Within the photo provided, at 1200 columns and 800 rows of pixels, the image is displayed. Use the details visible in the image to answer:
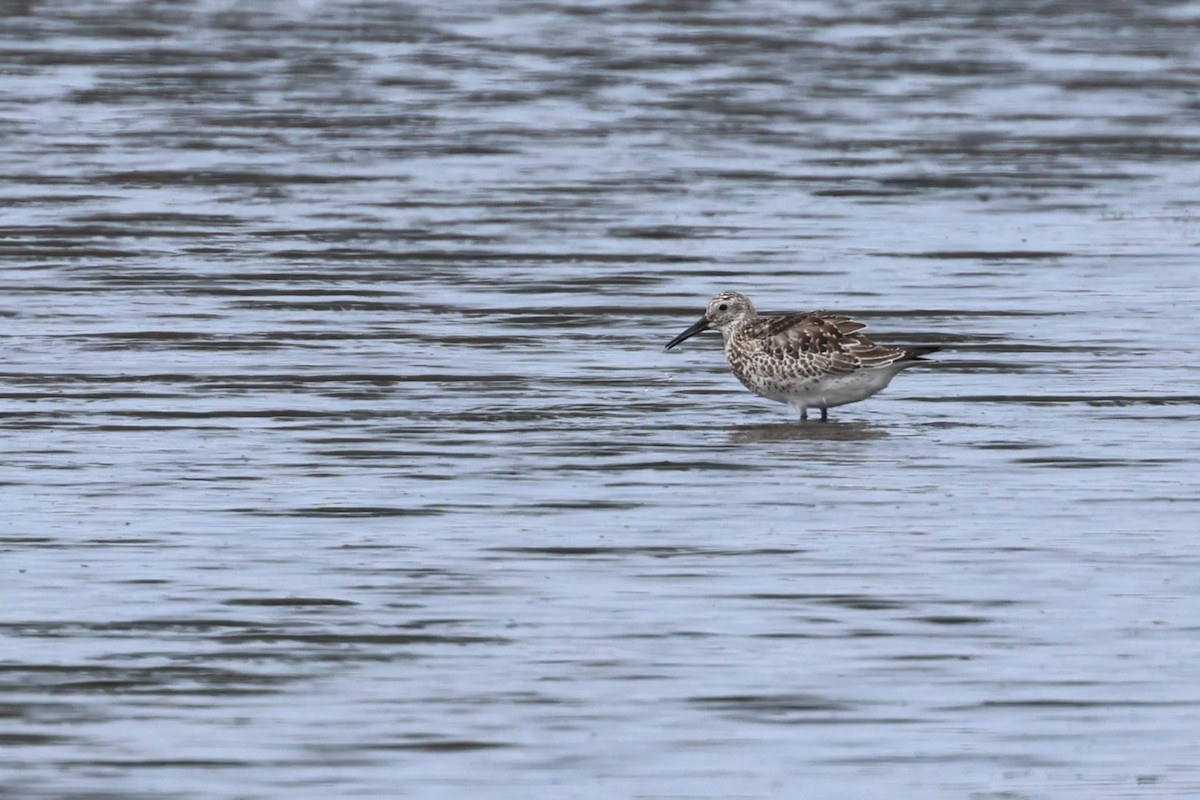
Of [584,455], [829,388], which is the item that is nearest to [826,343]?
[829,388]

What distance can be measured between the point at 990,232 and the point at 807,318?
8080 millimetres

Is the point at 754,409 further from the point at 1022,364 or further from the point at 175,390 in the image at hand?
the point at 175,390

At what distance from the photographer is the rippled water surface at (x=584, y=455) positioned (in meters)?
9.21

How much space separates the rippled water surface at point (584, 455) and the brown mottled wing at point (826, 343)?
0.40 metres

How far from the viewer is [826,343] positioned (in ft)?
51.3

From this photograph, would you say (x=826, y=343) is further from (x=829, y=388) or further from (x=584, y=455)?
(x=584, y=455)

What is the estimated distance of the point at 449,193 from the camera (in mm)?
26141

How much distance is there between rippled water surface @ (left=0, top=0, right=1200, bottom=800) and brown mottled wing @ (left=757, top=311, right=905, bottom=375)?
0.40 metres

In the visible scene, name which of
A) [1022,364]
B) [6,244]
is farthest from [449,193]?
[1022,364]

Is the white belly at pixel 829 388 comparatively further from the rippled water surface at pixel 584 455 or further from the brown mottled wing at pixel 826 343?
the rippled water surface at pixel 584 455

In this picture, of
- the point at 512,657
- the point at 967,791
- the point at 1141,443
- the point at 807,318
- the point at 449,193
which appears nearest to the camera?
the point at 967,791

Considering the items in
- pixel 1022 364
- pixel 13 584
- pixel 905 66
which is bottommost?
pixel 905 66

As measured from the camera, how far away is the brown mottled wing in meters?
15.4

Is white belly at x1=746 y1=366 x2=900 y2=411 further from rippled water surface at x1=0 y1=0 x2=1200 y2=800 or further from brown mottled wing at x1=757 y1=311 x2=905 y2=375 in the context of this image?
rippled water surface at x1=0 y1=0 x2=1200 y2=800
